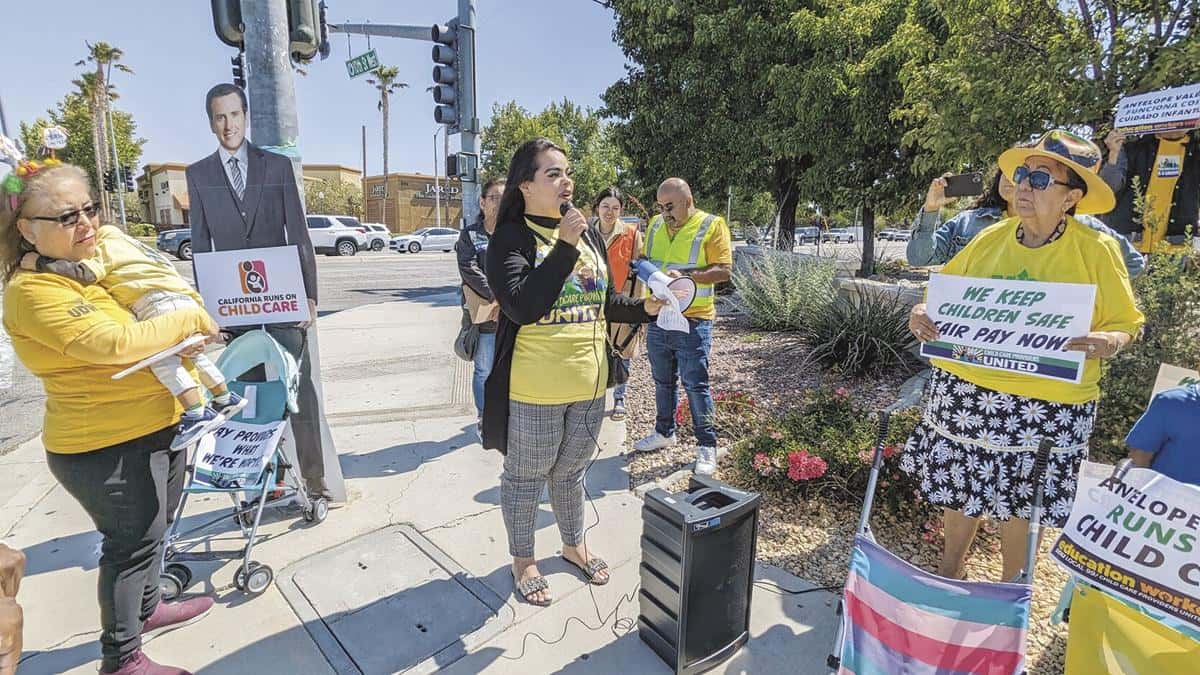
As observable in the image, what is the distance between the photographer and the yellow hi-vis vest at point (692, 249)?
154 inches

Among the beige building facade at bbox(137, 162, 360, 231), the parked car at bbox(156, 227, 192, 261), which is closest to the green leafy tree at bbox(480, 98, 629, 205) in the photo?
the parked car at bbox(156, 227, 192, 261)

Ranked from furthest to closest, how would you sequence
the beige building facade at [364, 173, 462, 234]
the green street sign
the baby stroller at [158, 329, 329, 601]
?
the beige building facade at [364, 173, 462, 234] → the green street sign → the baby stroller at [158, 329, 329, 601]

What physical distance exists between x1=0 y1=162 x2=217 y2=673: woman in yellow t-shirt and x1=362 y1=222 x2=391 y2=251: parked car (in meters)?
28.5

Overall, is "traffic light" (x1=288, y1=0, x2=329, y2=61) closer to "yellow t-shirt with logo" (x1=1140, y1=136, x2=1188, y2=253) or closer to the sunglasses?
the sunglasses

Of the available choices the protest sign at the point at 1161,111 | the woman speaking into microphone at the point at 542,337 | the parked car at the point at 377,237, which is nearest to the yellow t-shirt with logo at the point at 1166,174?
the protest sign at the point at 1161,111

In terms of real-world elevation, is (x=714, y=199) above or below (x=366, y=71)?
below

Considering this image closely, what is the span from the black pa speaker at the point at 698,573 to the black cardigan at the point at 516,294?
2.42 feet

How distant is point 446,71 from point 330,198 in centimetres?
4027

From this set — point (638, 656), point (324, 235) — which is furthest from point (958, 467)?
point (324, 235)

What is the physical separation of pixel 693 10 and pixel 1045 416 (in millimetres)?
12027

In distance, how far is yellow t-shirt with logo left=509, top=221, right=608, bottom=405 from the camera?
7.87 ft

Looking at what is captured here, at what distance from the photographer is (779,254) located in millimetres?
8711

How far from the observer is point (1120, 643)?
64.2 inches

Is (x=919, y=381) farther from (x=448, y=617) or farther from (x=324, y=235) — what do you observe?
(x=324, y=235)
